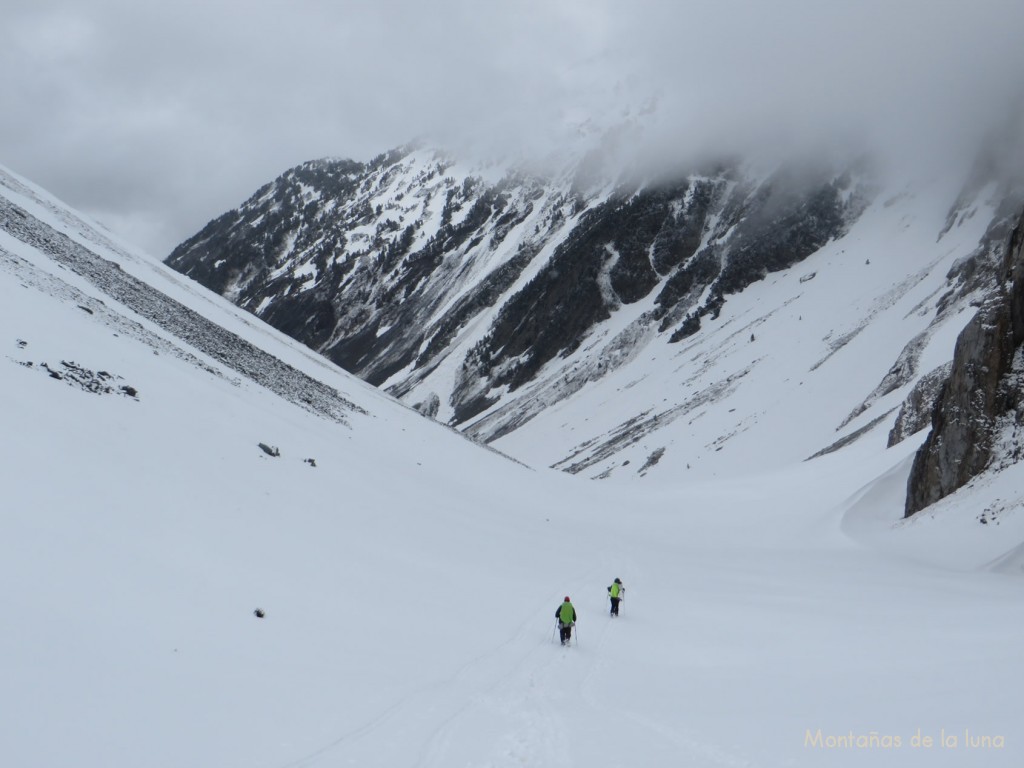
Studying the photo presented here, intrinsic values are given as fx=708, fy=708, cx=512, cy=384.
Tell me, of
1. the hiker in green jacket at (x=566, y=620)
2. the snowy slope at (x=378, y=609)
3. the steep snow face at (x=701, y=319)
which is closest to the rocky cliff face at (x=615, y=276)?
the steep snow face at (x=701, y=319)

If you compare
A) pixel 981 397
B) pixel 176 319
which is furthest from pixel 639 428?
pixel 981 397

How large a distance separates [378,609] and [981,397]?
22027 mm

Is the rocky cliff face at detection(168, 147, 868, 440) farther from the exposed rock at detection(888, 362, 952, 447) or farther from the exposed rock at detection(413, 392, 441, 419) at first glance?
the exposed rock at detection(888, 362, 952, 447)

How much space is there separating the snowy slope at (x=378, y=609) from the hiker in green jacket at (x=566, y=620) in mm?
327

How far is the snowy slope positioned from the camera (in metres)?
7.82

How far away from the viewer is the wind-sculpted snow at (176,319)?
31.6 meters

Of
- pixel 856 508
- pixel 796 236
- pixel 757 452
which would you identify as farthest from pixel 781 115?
pixel 856 508

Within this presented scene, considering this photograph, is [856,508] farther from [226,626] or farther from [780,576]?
[226,626]

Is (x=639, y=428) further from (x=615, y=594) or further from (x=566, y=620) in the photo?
(x=566, y=620)

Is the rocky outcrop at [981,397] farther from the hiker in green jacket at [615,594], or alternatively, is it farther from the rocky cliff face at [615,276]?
the rocky cliff face at [615,276]

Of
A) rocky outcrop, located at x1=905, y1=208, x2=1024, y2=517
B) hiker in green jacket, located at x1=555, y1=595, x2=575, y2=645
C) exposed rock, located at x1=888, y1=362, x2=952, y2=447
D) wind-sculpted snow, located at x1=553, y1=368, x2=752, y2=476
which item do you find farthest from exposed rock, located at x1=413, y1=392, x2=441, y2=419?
hiker in green jacket, located at x1=555, y1=595, x2=575, y2=645

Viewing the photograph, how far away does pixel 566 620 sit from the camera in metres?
13.9

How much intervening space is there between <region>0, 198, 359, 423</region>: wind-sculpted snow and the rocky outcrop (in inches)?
980

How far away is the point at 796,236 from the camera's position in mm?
133875
